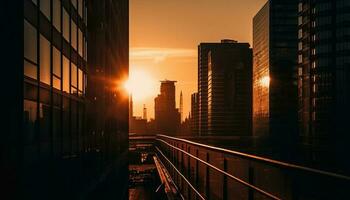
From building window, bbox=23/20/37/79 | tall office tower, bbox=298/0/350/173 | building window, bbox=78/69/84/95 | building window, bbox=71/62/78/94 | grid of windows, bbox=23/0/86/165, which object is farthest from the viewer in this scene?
tall office tower, bbox=298/0/350/173

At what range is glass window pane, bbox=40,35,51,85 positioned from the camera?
1571cm

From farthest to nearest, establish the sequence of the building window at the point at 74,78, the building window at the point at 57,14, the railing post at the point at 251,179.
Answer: the building window at the point at 74,78 < the building window at the point at 57,14 < the railing post at the point at 251,179

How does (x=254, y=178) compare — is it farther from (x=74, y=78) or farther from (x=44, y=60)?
(x=74, y=78)

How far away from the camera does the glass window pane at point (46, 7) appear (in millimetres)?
15672

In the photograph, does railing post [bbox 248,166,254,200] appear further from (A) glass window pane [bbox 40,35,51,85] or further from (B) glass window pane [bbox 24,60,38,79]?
(A) glass window pane [bbox 40,35,51,85]

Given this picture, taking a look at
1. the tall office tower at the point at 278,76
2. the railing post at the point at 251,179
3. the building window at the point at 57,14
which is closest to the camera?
the railing post at the point at 251,179

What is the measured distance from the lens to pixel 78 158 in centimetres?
2614

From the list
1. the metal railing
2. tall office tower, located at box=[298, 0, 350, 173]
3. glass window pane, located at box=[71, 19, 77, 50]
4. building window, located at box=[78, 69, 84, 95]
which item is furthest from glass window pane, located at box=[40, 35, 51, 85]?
tall office tower, located at box=[298, 0, 350, 173]

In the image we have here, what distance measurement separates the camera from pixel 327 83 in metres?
82.8

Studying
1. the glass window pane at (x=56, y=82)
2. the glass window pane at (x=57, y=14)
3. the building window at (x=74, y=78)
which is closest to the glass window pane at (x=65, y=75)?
the glass window pane at (x=56, y=82)

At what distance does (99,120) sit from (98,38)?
6.56 meters

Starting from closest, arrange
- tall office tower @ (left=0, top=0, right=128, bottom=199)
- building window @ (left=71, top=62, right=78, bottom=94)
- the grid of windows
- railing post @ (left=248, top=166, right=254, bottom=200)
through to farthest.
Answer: railing post @ (left=248, top=166, right=254, bottom=200) < tall office tower @ (left=0, top=0, right=128, bottom=199) < the grid of windows < building window @ (left=71, top=62, right=78, bottom=94)

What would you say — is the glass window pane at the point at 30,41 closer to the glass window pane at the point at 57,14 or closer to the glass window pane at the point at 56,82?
the glass window pane at the point at 56,82

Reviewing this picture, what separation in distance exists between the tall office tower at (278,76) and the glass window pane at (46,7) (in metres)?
121
